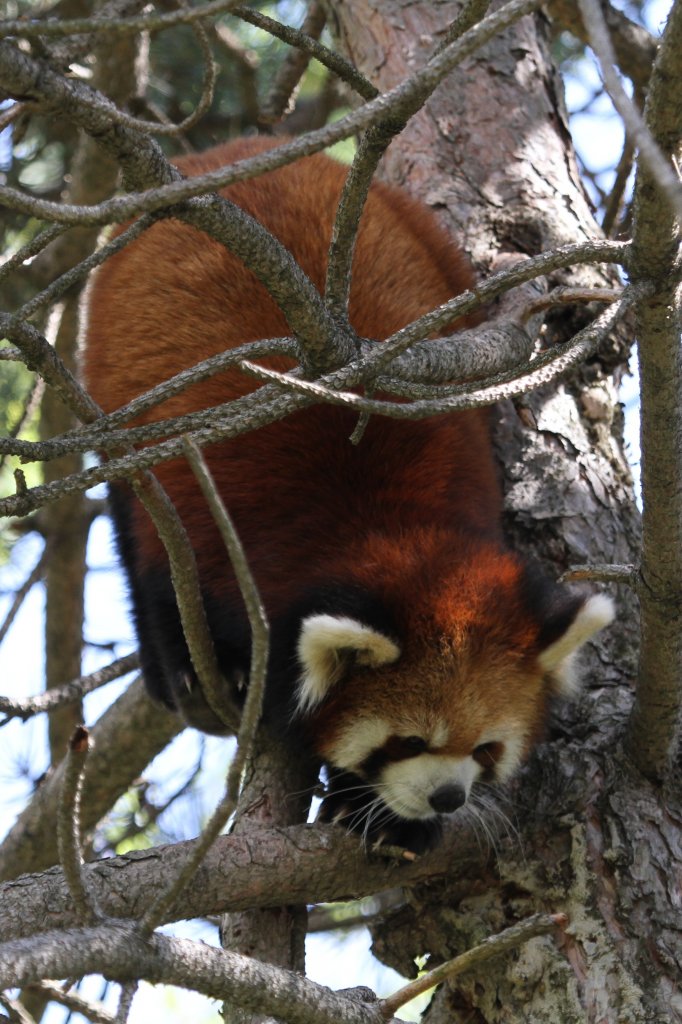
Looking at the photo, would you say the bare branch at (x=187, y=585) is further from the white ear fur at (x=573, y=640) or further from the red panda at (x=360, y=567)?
the white ear fur at (x=573, y=640)

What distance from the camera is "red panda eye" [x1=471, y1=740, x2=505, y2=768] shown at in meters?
3.05

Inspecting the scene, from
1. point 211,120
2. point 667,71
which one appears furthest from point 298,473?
point 211,120

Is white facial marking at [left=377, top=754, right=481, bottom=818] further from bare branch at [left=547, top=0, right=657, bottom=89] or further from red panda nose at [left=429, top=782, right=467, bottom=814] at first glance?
bare branch at [left=547, top=0, right=657, bottom=89]

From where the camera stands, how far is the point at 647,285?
2.11m

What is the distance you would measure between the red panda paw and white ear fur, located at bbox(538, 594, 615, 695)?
53cm

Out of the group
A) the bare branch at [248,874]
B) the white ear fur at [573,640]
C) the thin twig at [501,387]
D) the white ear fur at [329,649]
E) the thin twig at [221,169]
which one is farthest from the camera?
the white ear fur at [573,640]

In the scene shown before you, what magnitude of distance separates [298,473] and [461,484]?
1.66ft

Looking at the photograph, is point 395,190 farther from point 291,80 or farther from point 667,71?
point 667,71

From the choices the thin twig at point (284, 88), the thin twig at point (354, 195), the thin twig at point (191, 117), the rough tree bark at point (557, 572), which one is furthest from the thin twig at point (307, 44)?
the thin twig at point (284, 88)

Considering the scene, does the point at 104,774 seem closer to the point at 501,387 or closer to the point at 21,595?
the point at 21,595

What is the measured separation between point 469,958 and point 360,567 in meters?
1.31

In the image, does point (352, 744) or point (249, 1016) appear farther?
point (352, 744)

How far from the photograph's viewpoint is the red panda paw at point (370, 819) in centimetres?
283

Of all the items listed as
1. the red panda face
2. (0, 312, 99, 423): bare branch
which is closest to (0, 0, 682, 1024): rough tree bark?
the red panda face
